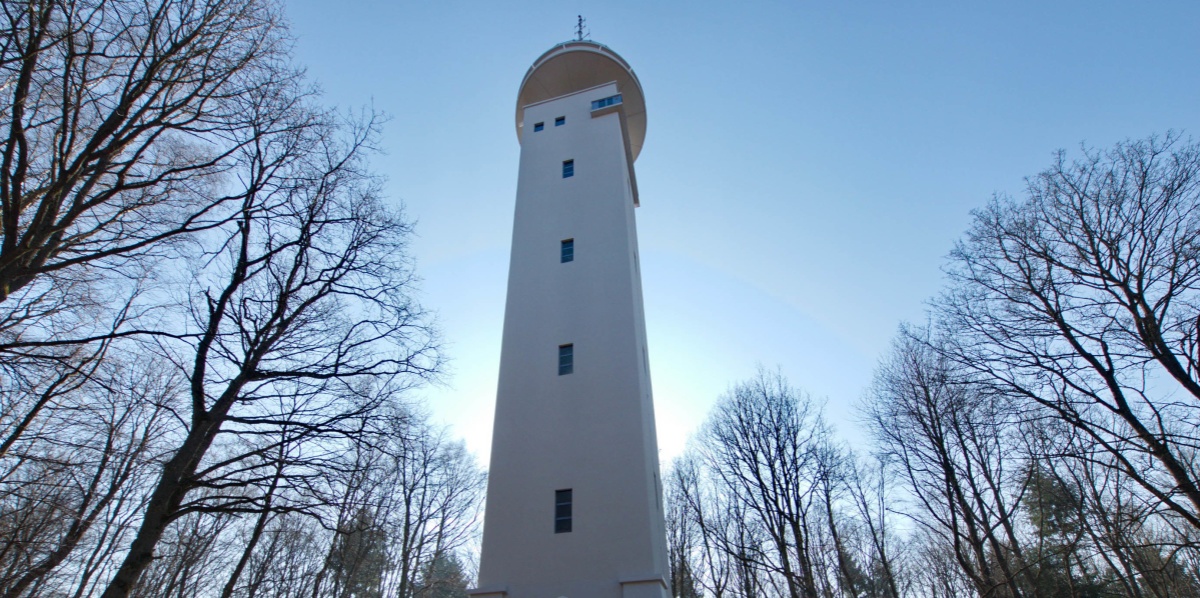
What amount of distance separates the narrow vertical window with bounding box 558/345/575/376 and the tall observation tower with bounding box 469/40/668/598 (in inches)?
1.2

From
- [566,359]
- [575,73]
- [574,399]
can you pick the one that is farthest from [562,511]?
[575,73]

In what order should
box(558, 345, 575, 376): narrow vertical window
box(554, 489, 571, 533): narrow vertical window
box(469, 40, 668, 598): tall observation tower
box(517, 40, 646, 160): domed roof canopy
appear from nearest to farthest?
box(469, 40, 668, 598): tall observation tower → box(554, 489, 571, 533): narrow vertical window → box(558, 345, 575, 376): narrow vertical window → box(517, 40, 646, 160): domed roof canopy

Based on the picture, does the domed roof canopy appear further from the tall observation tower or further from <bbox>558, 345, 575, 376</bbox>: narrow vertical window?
<bbox>558, 345, 575, 376</bbox>: narrow vertical window

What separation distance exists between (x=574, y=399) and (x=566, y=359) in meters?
1.29

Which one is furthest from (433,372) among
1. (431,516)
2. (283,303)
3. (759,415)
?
(431,516)

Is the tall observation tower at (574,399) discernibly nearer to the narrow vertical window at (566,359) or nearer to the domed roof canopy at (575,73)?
the narrow vertical window at (566,359)

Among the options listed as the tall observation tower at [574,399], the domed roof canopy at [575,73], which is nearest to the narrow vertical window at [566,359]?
the tall observation tower at [574,399]

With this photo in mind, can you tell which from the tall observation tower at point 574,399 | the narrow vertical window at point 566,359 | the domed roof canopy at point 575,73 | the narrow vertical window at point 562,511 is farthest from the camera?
the domed roof canopy at point 575,73

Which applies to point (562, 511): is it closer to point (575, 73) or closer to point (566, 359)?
point (566, 359)

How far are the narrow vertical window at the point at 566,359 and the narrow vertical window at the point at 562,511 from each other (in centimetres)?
302

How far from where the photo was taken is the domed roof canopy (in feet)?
76.7

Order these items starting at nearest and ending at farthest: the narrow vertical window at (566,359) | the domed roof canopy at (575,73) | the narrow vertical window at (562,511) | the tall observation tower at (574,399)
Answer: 1. the tall observation tower at (574,399)
2. the narrow vertical window at (562,511)
3. the narrow vertical window at (566,359)
4. the domed roof canopy at (575,73)

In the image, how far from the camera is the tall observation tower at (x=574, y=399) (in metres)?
10.9

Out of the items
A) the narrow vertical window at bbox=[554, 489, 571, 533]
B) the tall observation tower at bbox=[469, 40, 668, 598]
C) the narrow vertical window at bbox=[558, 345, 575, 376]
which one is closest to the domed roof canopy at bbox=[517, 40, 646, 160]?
the tall observation tower at bbox=[469, 40, 668, 598]
